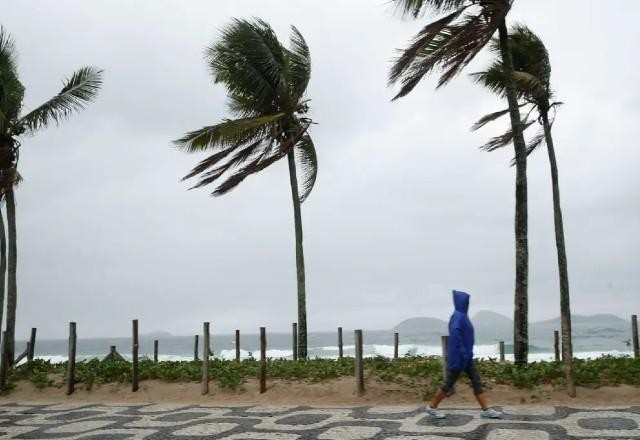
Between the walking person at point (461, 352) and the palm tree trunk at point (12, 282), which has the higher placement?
the palm tree trunk at point (12, 282)

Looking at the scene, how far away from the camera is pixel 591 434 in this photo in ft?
24.5

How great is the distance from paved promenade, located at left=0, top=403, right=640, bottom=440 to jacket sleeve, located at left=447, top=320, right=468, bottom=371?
818mm

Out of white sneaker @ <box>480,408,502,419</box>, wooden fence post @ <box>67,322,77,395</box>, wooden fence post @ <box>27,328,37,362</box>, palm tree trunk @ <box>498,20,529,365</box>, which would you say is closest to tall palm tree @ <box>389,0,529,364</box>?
palm tree trunk @ <box>498,20,529,365</box>

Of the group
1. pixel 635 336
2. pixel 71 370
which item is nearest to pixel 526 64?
pixel 635 336

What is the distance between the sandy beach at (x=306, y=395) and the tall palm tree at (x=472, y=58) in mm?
2060

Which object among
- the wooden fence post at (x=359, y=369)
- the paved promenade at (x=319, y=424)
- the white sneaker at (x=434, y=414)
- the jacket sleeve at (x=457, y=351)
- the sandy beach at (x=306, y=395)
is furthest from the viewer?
the wooden fence post at (x=359, y=369)

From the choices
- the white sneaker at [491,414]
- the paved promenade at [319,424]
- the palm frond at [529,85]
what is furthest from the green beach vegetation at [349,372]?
the palm frond at [529,85]

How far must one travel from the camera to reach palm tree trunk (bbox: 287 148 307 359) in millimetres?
16781

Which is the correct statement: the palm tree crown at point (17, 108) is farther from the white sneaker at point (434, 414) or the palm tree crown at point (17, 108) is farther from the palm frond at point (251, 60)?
the white sneaker at point (434, 414)

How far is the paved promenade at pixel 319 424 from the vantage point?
7.81m

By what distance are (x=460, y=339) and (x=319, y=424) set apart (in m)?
2.49

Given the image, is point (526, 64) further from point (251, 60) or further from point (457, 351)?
point (457, 351)

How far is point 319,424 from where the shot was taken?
352 inches

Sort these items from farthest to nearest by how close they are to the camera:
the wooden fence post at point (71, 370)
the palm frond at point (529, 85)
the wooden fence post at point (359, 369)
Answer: the palm frond at point (529, 85) < the wooden fence post at point (71, 370) < the wooden fence post at point (359, 369)
